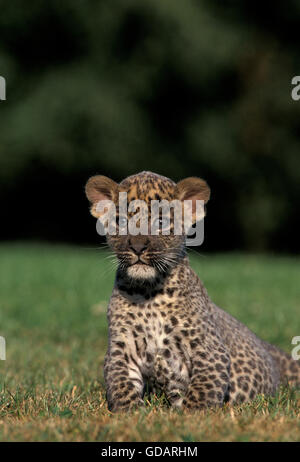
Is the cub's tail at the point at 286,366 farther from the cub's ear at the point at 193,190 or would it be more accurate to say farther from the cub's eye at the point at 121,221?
the cub's eye at the point at 121,221

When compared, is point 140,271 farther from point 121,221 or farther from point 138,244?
point 121,221

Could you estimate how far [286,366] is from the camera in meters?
6.70

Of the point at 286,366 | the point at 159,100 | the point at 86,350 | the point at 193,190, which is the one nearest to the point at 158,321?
the point at 193,190

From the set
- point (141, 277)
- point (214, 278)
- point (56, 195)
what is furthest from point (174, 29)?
point (141, 277)

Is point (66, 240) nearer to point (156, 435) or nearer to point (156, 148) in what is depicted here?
point (156, 148)

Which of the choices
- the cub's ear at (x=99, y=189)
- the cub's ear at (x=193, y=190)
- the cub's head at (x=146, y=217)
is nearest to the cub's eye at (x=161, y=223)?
the cub's head at (x=146, y=217)

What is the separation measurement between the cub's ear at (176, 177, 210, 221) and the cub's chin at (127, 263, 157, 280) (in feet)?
1.92

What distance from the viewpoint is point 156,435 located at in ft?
13.6

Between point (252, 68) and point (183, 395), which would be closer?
point (183, 395)

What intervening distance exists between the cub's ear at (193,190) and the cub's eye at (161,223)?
24 cm

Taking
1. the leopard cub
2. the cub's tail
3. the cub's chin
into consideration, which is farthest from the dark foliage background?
the cub's chin

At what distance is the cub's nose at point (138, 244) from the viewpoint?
5000 millimetres

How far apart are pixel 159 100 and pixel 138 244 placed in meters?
23.9

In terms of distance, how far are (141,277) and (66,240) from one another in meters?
27.3
